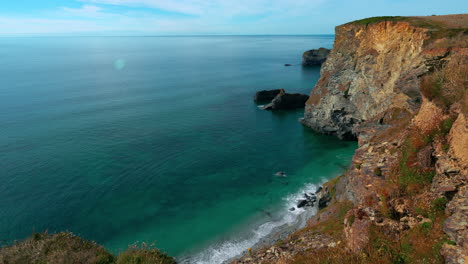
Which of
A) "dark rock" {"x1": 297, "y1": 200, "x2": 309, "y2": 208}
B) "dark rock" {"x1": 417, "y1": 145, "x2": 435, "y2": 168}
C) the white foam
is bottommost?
the white foam

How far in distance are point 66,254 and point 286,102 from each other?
7638cm

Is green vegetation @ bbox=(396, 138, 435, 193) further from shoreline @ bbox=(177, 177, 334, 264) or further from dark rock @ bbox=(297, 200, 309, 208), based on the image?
dark rock @ bbox=(297, 200, 309, 208)

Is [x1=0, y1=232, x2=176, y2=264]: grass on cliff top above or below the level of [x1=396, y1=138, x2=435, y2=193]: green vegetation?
below

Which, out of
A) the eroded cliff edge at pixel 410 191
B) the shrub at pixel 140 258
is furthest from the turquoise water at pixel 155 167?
the eroded cliff edge at pixel 410 191

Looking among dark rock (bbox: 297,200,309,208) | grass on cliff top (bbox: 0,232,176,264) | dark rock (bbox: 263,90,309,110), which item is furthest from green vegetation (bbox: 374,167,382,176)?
→ dark rock (bbox: 263,90,309,110)

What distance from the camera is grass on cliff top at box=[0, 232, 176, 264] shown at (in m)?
18.7

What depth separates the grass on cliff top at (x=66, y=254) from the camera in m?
18.7

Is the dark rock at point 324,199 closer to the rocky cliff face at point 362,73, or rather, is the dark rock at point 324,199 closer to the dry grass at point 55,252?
the rocky cliff face at point 362,73

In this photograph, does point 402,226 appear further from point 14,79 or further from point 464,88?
point 14,79

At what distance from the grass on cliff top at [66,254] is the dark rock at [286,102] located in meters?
70.0

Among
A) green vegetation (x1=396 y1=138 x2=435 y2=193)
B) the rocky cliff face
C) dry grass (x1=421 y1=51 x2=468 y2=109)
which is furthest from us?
the rocky cliff face

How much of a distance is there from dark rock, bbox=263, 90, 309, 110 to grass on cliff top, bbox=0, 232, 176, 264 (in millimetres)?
69968

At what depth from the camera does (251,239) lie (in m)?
34.7

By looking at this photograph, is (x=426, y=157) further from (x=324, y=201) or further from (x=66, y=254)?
(x=66, y=254)
